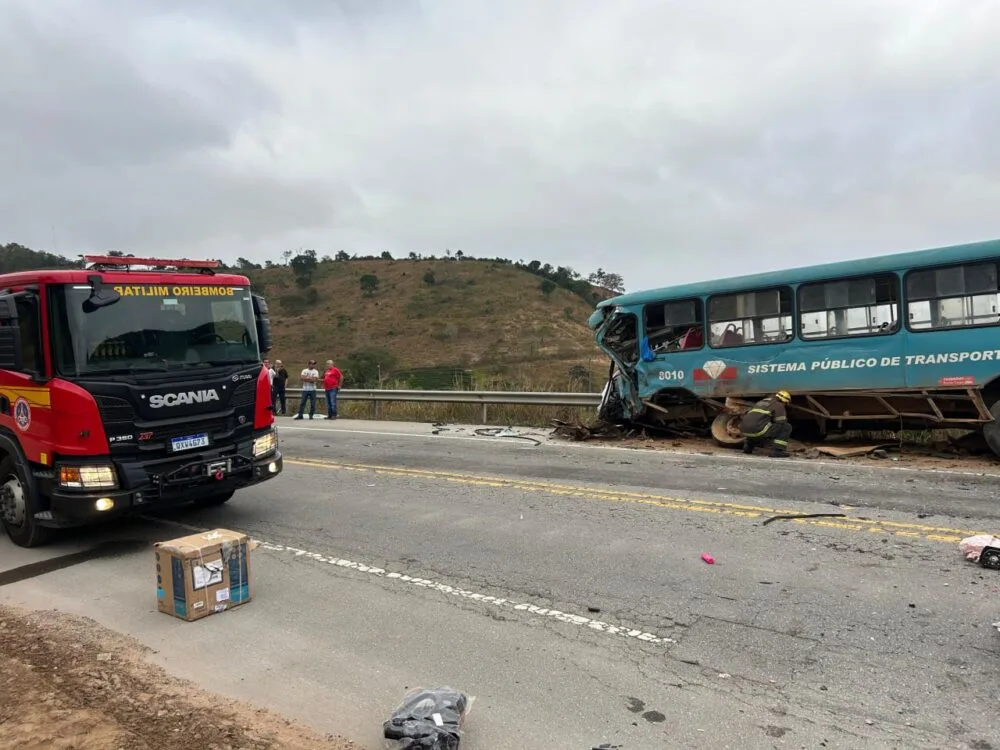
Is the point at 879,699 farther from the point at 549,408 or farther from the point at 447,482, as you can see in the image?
the point at 549,408

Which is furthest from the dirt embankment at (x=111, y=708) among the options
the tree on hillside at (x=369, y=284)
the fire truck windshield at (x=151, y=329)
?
the tree on hillside at (x=369, y=284)

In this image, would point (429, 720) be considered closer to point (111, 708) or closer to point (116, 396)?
point (111, 708)

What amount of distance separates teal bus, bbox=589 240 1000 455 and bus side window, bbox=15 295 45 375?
31.4 feet

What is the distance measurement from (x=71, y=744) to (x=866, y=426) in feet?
37.5

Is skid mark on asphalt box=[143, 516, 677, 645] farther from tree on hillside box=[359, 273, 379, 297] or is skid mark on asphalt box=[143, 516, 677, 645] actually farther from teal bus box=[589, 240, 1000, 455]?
tree on hillside box=[359, 273, 379, 297]

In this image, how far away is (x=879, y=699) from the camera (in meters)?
3.42

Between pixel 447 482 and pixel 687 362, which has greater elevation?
pixel 687 362

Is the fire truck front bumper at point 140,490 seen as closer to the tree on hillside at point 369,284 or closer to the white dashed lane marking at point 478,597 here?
the white dashed lane marking at point 478,597

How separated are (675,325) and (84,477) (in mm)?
9792

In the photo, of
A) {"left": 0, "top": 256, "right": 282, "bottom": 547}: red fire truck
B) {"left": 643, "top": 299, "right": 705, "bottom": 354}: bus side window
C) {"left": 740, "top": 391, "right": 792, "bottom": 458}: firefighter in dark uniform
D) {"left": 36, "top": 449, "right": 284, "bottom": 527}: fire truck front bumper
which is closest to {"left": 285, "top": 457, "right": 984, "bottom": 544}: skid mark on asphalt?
{"left": 0, "top": 256, "right": 282, "bottom": 547}: red fire truck

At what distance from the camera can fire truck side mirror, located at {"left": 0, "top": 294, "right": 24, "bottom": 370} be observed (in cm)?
600

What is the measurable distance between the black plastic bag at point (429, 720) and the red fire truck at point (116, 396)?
4.03 meters

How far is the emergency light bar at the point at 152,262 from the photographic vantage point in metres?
6.67

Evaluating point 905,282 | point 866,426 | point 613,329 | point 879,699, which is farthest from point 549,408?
point 879,699
